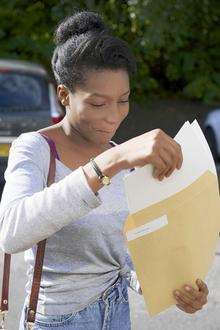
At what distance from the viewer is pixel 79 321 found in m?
2.11

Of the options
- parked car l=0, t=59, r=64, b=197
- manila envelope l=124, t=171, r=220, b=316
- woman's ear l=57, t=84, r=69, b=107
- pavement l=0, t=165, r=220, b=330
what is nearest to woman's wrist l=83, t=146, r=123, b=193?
manila envelope l=124, t=171, r=220, b=316

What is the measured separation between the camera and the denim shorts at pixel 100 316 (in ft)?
6.86

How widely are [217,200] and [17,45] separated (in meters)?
12.4

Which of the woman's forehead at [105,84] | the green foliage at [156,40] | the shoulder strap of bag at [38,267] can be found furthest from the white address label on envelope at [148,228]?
the green foliage at [156,40]

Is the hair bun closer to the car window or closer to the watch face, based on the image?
the watch face

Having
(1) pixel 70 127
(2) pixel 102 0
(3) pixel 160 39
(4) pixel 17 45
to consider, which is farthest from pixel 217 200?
(4) pixel 17 45

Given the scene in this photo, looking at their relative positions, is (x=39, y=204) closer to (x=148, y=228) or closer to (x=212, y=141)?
(x=148, y=228)

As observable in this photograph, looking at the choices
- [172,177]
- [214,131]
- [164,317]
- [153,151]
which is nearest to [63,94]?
[172,177]

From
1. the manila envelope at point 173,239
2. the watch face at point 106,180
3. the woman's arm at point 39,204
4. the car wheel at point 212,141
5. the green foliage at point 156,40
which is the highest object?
the watch face at point 106,180

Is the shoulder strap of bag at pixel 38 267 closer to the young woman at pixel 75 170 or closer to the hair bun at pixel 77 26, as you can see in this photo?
the young woman at pixel 75 170

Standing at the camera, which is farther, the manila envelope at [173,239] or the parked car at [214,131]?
the parked car at [214,131]

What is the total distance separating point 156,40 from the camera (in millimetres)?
12305

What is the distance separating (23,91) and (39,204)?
717 centimetres

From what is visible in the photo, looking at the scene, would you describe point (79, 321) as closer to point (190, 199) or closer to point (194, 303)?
point (194, 303)
